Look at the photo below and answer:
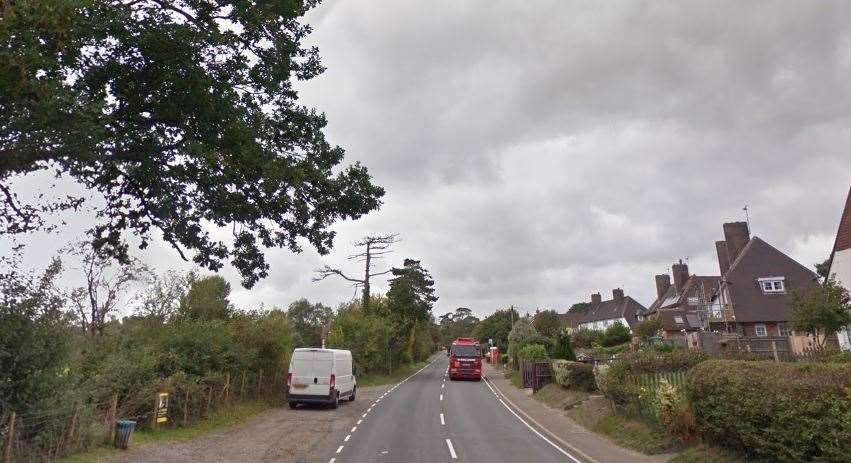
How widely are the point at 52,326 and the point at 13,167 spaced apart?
3701 millimetres

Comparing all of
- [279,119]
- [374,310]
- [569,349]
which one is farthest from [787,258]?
[279,119]

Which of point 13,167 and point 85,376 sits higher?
point 13,167

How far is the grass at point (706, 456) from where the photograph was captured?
1089 centimetres

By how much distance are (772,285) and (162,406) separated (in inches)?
1921

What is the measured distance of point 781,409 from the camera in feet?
30.2

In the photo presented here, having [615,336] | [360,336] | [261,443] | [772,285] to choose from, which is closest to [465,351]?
[360,336]

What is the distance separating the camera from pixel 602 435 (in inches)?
669

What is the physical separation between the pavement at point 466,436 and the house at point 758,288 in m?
28.2

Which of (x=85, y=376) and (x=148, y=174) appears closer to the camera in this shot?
(x=148, y=174)

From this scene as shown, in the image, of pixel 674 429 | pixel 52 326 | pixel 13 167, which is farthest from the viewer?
pixel 674 429

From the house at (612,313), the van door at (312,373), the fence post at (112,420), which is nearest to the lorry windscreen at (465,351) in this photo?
the van door at (312,373)

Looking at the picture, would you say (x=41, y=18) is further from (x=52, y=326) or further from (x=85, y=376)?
(x=85, y=376)

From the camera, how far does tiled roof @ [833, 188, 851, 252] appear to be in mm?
30439

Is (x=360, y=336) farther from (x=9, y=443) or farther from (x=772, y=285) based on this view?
(x=772, y=285)
